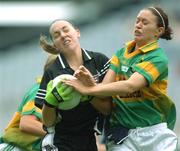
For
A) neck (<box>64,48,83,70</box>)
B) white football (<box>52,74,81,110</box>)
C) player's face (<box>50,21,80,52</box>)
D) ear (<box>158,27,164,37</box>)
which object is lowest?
white football (<box>52,74,81,110</box>)

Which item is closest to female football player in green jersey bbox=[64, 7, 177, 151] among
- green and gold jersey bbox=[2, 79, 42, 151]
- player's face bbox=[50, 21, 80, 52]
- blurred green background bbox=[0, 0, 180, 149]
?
player's face bbox=[50, 21, 80, 52]

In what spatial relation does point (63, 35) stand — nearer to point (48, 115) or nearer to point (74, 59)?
point (74, 59)

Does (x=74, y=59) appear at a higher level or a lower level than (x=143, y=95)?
higher

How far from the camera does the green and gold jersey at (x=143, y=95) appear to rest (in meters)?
4.68

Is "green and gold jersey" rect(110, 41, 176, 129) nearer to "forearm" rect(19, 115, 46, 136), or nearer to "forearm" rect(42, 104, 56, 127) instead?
"forearm" rect(42, 104, 56, 127)

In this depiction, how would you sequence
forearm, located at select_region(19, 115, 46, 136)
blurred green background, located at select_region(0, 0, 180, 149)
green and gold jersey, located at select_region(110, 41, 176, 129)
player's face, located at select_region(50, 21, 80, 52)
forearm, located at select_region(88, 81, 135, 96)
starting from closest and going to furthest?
forearm, located at select_region(88, 81, 135, 96)
green and gold jersey, located at select_region(110, 41, 176, 129)
player's face, located at select_region(50, 21, 80, 52)
forearm, located at select_region(19, 115, 46, 136)
blurred green background, located at select_region(0, 0, 180, 149)

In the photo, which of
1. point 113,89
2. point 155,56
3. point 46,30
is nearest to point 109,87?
point 113,89

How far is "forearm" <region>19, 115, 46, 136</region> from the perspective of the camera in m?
5.39

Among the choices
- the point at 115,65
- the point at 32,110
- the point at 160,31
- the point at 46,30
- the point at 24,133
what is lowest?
the point at 24,133

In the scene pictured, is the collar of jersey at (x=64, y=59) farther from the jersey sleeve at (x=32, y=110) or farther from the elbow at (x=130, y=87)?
the jersey sleeve at (x=32, y=110)

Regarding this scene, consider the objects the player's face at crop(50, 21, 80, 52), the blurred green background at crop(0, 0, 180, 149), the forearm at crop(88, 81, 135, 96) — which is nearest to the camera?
the forearm at crop(88, 81, 135, 96)

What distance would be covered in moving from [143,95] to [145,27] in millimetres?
404

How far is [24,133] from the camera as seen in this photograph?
5621mm

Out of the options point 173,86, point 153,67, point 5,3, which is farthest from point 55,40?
point 5,3
